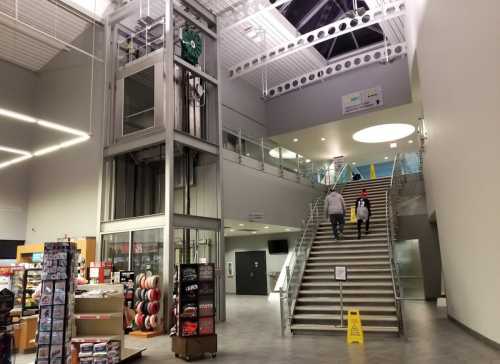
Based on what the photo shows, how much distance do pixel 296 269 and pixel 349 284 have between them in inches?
55.4

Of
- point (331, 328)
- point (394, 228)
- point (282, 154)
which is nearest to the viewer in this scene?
point (331, 328)

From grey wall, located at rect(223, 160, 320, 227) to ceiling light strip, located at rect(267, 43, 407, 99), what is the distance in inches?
174

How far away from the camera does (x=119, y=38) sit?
13344 mm

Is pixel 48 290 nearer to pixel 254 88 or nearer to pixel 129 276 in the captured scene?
pixel 129 276

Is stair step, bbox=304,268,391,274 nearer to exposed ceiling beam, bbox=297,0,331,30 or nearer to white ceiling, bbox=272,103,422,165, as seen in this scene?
white ceiling, bbox=272,103,422,165

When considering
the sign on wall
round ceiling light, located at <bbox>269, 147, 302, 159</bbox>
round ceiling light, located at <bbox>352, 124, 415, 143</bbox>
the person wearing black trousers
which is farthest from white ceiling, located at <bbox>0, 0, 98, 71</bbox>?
round ceiling light, located at <bbox>352, 124, 415, 143</bbox>

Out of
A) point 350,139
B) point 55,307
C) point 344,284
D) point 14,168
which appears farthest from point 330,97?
point 55,307

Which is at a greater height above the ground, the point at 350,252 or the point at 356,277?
the point at 350,252

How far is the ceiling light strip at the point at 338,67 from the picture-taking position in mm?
15266

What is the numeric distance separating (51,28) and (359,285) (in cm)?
1276

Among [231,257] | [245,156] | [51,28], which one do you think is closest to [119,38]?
[51,28]

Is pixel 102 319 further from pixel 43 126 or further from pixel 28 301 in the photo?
pixel 43 126

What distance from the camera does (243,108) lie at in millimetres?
18031

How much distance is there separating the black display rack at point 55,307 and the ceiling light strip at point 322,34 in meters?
11.1
